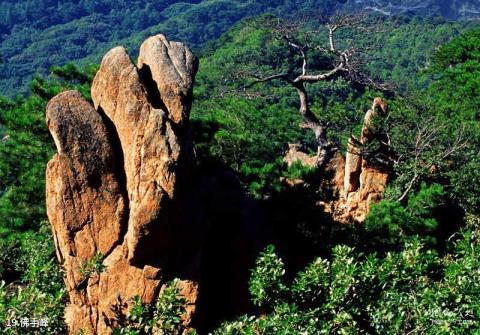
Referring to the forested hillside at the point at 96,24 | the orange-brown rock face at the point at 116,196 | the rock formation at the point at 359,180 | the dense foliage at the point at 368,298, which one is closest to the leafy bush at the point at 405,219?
the rock formation at the point at 359,180

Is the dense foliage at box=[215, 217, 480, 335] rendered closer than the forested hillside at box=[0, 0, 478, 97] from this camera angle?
Yes

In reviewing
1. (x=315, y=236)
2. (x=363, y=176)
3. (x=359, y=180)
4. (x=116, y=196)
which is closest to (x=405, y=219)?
(x=315, y=236)

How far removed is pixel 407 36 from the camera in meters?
96.4

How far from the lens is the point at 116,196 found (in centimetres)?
997

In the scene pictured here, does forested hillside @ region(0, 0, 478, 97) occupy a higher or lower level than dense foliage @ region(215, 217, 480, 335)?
lower

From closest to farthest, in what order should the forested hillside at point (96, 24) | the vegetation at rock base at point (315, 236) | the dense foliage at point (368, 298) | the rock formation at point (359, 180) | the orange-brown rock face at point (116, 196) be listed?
the dense foliage at point (368, 298)
the vegetation at rock base at point (315, 236)
the orange-brown rock face at point (116, 196)
the rock formation at point (359, 180)
the forested hillside at point (96, 24)

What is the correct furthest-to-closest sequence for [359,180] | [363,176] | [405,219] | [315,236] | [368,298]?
[359,180]
[363,176]
[405,219]
[315,236]
[368,298]

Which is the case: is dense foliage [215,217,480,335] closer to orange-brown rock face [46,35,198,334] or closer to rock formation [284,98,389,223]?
orange-brown rock face [46,35,198,334]

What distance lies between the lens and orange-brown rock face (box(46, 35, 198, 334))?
9.52m

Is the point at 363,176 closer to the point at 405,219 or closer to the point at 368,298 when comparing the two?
the point at 405,219

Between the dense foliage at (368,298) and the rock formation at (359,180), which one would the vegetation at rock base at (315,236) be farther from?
the rock formation at (359,180)

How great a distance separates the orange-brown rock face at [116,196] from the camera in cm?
952

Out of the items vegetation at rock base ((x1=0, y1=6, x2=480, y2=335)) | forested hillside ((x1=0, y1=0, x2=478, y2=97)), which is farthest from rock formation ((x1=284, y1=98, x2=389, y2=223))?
forested hillside ((x1=0, y1=0, x2=478, y2=97))

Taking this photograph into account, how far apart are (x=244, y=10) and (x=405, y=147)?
17361 centimetres
